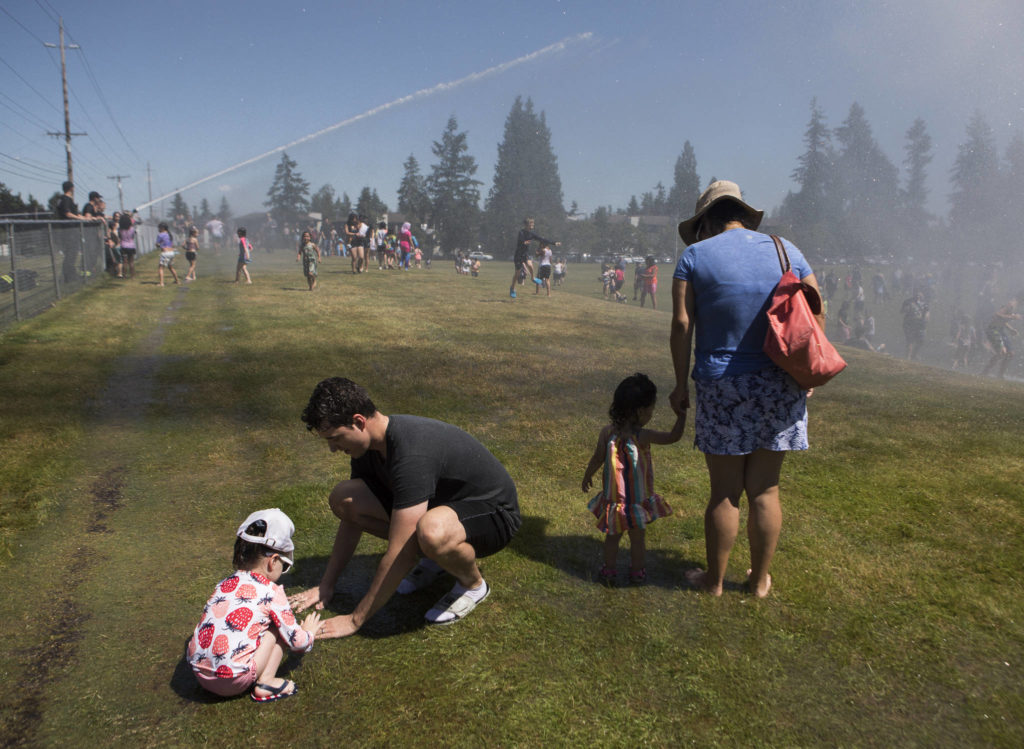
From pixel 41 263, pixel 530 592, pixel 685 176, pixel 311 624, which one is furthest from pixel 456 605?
pixel 685 176

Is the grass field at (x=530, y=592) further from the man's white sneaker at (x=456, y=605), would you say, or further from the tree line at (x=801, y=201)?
the tree line at (x=801, y=201)

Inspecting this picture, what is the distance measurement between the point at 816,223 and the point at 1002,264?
20.8 meters

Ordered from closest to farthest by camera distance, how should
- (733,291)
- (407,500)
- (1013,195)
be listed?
(407,500) → (733,291) → (1013,195)

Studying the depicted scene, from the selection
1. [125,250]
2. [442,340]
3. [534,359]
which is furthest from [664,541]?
[125,250]

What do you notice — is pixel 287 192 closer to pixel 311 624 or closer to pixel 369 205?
pixel 369 205

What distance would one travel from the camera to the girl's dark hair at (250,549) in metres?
2.87

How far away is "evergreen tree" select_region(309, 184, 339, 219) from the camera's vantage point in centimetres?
8957

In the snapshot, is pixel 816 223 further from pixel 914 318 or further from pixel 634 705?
pixel 634 705

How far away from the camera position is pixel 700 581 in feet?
12.6

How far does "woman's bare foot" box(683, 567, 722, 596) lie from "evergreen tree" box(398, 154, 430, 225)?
71.4 meters

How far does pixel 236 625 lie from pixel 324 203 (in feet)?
314

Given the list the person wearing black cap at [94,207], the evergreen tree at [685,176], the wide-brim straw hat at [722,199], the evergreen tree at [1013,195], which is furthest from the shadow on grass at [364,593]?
the evergreen tree at [685,176]

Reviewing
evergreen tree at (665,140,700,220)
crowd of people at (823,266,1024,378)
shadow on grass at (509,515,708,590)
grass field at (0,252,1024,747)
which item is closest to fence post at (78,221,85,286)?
grass field at (0,252,1024,747)

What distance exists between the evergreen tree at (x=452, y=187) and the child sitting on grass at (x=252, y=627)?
240 ft
